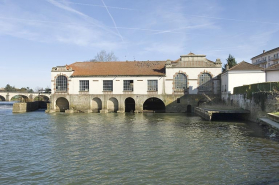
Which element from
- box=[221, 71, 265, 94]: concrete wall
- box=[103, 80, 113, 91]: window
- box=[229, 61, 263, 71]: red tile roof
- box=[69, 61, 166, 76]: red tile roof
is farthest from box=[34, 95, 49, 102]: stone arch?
box=[229, 61, 263, 71]: red tile roof

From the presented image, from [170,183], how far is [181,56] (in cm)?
2875

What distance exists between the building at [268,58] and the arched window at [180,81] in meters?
34.2

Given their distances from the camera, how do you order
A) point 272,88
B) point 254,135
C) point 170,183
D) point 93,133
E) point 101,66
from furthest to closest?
point 101,66 → point 272,88 → point 93,133 → point 254,135 → point 170,183

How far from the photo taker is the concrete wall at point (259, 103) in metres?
20.2

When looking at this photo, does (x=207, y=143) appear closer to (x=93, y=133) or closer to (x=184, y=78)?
(x=93, y=133)

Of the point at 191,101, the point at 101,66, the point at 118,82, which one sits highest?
the point at 101,66

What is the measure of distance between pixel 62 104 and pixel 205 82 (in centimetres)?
2227

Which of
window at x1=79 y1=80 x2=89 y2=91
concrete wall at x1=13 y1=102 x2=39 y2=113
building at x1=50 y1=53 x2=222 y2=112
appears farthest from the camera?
window at x1=79 y1=80 x2=89 y2=91

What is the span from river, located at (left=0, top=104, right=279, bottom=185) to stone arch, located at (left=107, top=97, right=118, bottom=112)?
65.2 ft

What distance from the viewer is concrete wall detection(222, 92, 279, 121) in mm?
20231

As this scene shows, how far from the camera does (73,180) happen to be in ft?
28.2

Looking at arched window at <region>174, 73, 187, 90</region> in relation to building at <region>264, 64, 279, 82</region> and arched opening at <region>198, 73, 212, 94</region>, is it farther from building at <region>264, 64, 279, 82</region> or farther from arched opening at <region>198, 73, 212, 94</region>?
building at <region>264, 64, 279, 82</region>

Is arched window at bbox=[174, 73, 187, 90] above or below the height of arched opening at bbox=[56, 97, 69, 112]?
above

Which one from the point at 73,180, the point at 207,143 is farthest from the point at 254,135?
the point at 73,180
